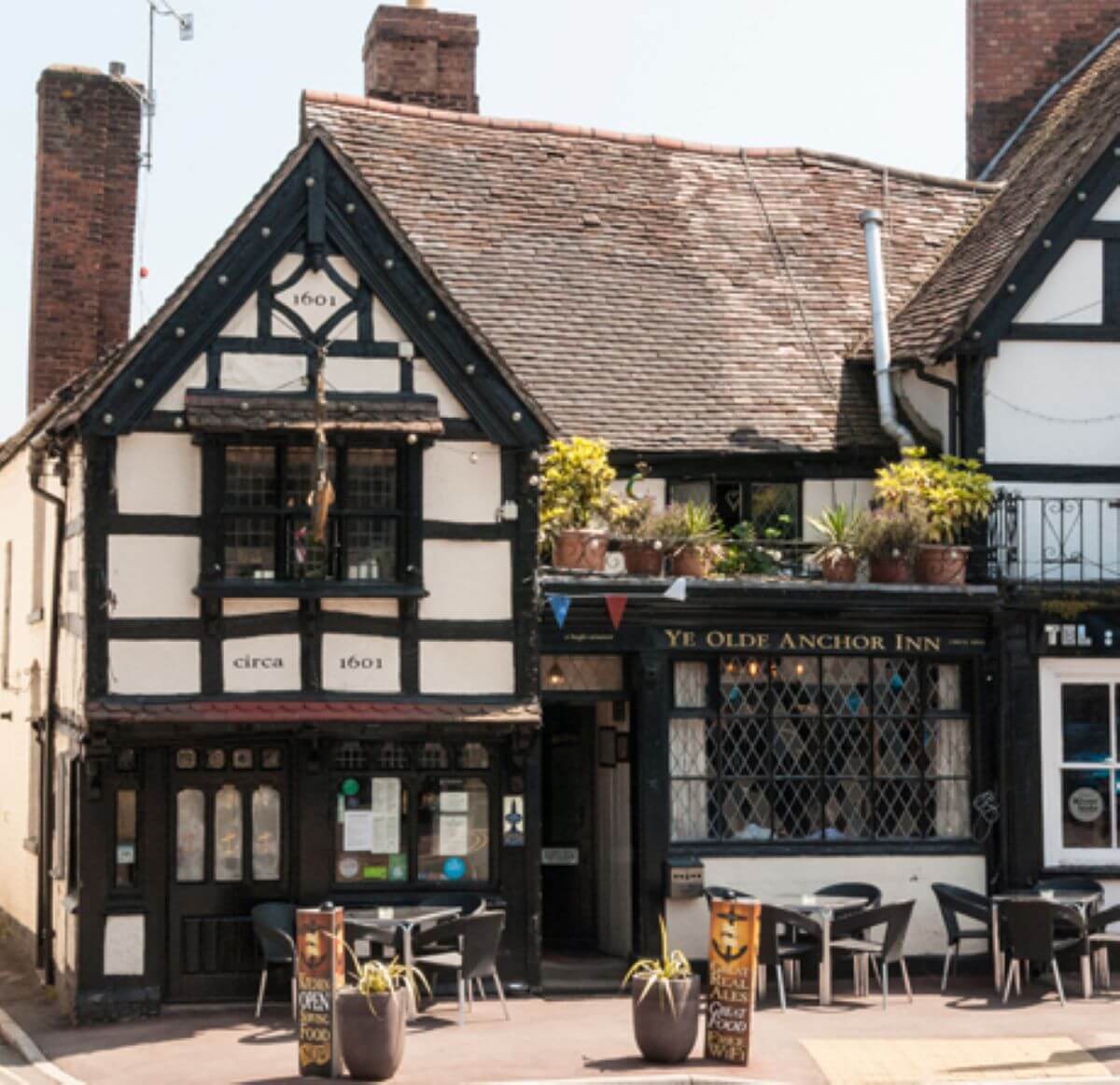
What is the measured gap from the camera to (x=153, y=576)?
56.5ft

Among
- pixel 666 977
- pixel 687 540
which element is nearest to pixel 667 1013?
pixel 666 977

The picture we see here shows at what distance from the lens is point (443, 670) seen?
17812 millimetres

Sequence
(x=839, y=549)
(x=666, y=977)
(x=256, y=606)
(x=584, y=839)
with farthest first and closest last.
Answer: (x=584, y=839)
(x=839, y=549)
(x=256, y=606)
(x=666, y=977)

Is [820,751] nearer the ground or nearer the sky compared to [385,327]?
nearer the ground

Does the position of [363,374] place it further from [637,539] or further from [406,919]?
[406,919]

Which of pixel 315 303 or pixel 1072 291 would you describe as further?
pixel 1072 291

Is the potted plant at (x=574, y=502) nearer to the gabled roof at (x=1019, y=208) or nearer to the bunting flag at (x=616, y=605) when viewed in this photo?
the bunting flag at (x=616, y=605)

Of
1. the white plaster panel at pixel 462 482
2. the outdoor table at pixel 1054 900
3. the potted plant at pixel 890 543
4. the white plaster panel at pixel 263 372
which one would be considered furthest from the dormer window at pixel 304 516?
the outdoor table at pixel 1054 900

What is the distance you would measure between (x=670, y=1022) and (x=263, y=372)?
6554mm

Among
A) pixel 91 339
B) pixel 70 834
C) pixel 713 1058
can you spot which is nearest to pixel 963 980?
pixel 713 1058

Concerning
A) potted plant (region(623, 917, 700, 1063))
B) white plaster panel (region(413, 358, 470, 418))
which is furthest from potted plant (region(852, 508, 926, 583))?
potted plant (region(623, 917, 700, 1063))

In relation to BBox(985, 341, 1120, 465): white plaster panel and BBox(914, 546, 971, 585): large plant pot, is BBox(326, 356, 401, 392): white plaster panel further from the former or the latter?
BBox(985, 341, 1120, 465): white plaster panel

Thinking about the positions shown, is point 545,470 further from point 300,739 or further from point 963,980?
point 963,980

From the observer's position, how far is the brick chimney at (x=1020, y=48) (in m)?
26.0
